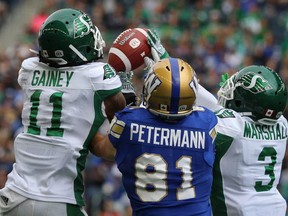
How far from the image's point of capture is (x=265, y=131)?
6562 mm

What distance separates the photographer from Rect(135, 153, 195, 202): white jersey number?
5.75 m

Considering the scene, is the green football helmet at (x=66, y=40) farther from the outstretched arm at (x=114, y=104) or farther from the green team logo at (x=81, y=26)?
the outstretched arm at (x=114, y=104)

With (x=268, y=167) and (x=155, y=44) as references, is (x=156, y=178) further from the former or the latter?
(x=155, y=44)

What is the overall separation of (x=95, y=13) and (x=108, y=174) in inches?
253

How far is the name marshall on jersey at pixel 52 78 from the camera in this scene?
618 centimetres

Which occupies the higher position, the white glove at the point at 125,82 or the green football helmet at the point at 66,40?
the green football helmet at the point at 66,40

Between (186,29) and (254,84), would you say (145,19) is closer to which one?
(186,29)

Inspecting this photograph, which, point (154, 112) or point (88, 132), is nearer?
point (154, 112)

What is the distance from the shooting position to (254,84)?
21.4ft

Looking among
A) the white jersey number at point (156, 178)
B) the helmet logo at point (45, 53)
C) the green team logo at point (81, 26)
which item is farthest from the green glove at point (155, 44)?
the white jersey number at point (156, 178)

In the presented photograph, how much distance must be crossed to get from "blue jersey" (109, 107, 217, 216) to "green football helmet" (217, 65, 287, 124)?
734 millimetres

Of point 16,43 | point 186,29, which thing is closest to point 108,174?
point 186,29

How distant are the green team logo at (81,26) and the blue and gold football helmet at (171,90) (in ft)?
2.13

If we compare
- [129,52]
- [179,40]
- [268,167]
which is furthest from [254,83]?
[179,40]
